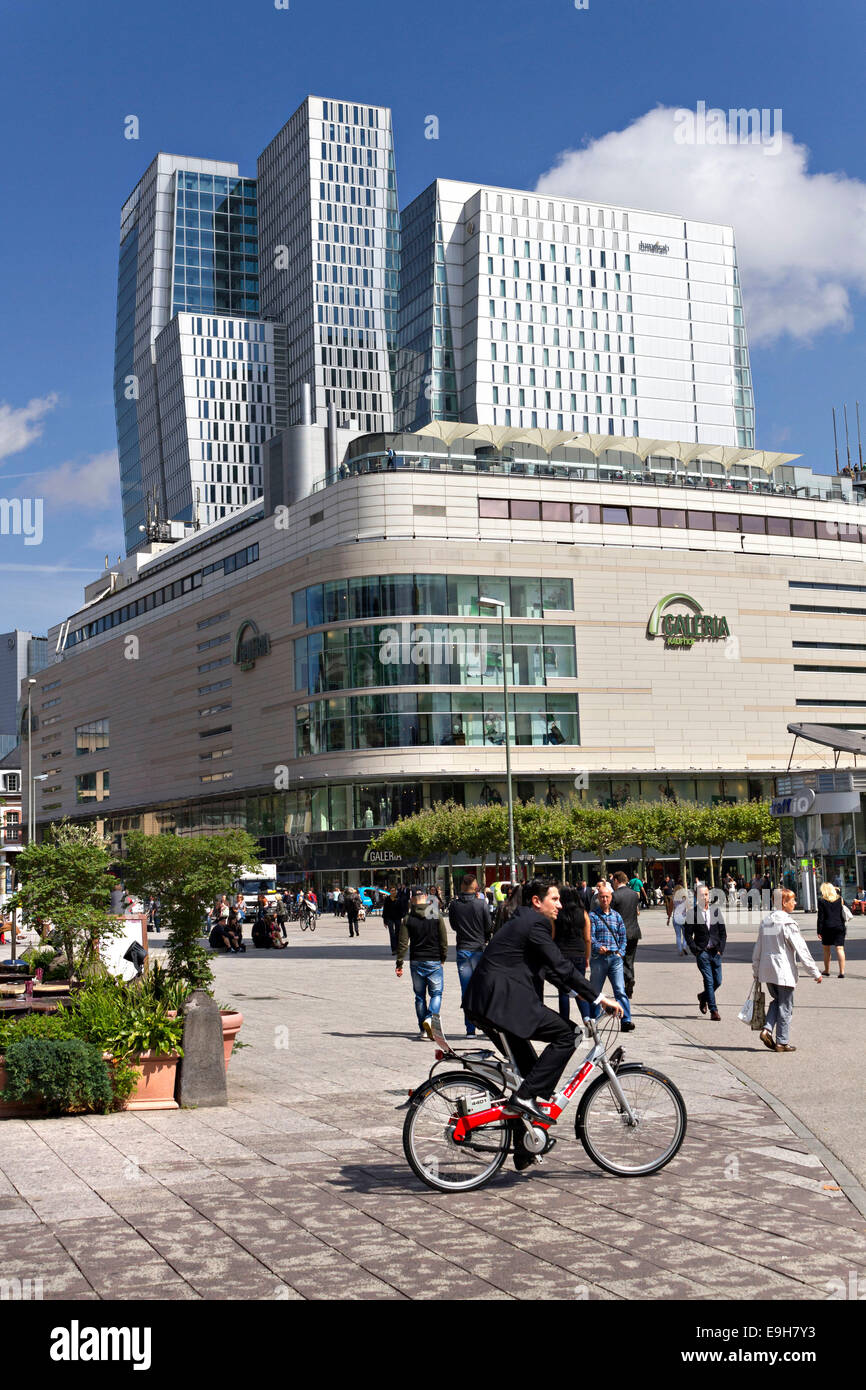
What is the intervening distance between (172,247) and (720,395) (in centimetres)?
6578

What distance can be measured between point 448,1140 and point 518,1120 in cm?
44

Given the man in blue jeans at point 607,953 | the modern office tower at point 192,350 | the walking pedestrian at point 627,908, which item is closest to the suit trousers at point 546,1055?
the man in blue jeans at point 607,953

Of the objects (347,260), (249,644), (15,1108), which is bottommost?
(15,1108)

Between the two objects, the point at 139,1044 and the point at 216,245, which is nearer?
the point at 139,1044

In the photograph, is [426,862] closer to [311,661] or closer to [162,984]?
[311,661]

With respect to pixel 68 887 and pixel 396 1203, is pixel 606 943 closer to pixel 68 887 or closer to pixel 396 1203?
pixel 68 887

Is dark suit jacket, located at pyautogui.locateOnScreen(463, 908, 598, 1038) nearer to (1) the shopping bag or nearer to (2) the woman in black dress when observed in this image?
(1) the shopping bag

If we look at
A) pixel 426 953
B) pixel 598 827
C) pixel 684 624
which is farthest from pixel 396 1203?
pixel 684 624

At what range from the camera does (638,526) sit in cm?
8519

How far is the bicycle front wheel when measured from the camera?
8219 mm

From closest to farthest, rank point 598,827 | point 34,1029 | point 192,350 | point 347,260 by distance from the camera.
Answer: point 34,1029 < point 598,827 < point 347,260 < point 192,350

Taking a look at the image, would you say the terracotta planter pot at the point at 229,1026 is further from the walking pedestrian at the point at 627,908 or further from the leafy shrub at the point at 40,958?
the leafy shrub at the point at 40,958

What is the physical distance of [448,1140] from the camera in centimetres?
789

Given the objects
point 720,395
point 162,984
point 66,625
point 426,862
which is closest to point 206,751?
point 426,862
